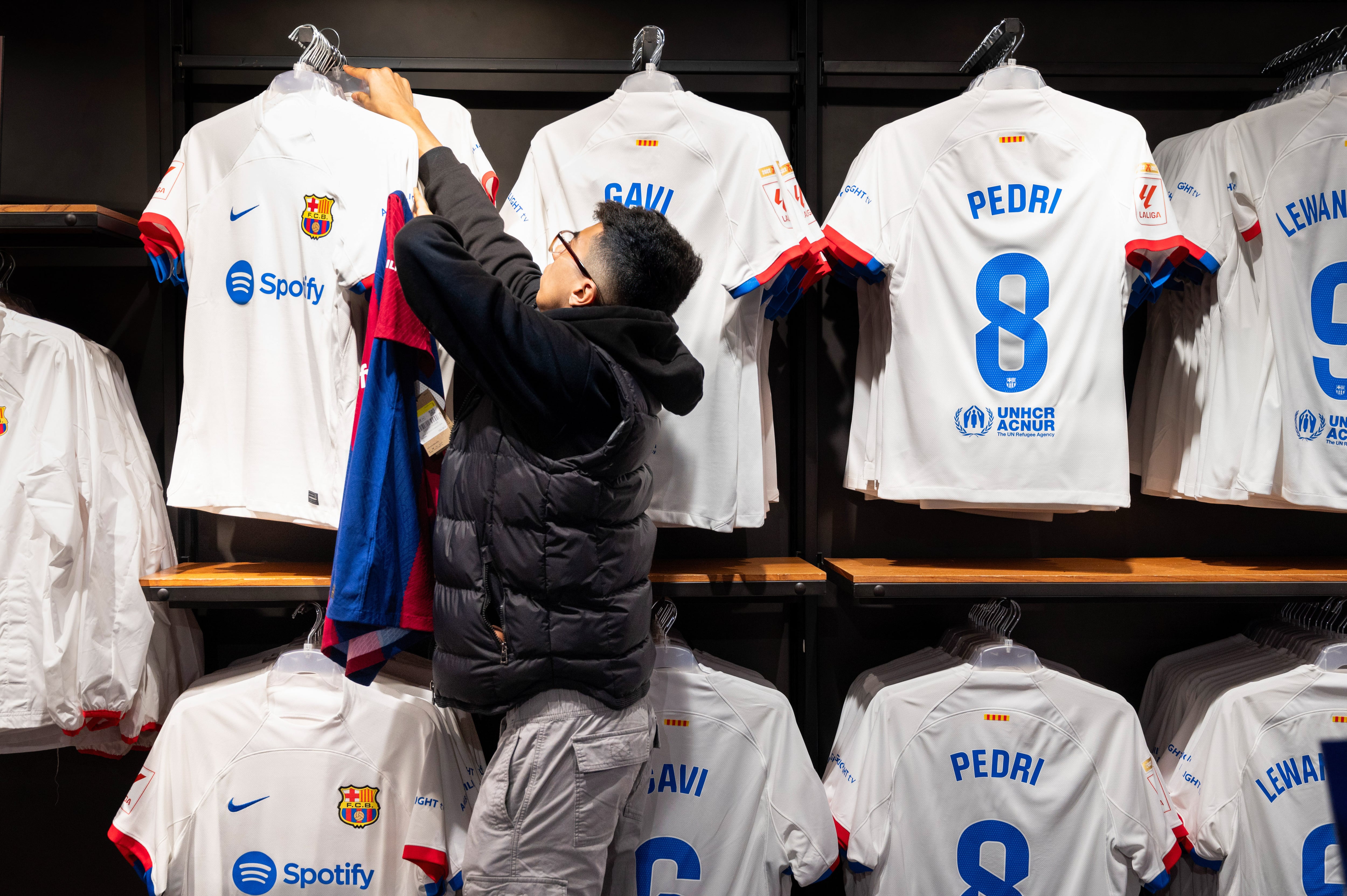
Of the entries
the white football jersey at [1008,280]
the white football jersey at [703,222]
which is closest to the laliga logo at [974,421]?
the white football jersey at [1008,280]

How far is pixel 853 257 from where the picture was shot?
2.11 meters

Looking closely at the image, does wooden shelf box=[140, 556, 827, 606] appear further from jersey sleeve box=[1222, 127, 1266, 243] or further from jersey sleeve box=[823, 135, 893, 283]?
jersey sleeve box=[1222, 127, 1266, 243]

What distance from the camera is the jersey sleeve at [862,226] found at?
2.12 metres

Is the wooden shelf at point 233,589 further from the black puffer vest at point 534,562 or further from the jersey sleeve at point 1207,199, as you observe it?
the jersey sleeve at point 1207,199

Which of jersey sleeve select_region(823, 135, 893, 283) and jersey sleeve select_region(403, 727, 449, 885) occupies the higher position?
jersey sleeve select_region(823, 135, 893, 283)

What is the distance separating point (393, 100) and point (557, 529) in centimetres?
105

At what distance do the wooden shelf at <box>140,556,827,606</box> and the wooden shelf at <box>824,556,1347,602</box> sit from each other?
16 centimetres

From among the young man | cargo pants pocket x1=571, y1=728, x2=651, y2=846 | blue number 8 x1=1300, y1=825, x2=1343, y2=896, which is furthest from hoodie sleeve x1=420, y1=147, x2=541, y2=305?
blue number 8 x1=1300, y1=825, x2=1343, y2=896

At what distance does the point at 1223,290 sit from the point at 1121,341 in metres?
0.36

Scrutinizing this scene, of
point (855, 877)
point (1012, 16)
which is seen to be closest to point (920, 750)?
point (855, 877)

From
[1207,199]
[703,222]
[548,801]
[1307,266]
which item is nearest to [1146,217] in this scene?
[1207,199]

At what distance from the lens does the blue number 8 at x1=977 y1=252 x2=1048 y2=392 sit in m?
2.12

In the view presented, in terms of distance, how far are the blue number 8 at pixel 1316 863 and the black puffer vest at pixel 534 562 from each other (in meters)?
1.88

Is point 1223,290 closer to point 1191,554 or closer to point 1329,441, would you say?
point 1329,441
